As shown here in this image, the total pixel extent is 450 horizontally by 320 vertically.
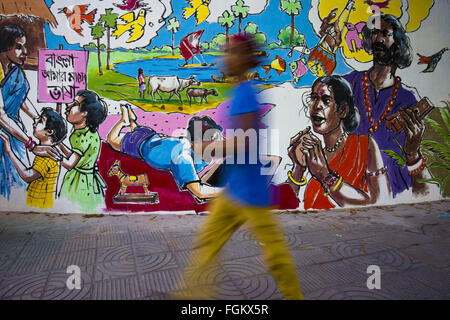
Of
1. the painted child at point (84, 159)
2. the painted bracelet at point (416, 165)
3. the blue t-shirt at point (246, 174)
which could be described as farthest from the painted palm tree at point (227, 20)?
the painted bracelet at point (416, 165)

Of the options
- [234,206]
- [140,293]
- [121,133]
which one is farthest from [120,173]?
[234,206]

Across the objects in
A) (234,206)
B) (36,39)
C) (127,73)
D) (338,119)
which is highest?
(36,39)

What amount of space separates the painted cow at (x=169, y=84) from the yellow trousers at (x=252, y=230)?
132 inches

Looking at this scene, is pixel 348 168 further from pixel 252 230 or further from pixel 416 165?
pixel 252 230

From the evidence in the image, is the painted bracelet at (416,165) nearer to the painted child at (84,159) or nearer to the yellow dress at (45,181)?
the painted child at (84,159)

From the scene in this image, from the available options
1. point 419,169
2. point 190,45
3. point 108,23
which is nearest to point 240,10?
point 190,45

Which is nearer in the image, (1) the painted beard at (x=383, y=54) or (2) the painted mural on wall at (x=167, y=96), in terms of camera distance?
(2) the painted mural on wall at (x=167, y=96)

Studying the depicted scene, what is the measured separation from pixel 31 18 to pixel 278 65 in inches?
173

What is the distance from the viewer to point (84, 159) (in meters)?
5.29

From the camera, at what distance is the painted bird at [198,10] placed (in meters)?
5.19

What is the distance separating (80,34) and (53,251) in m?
3.63

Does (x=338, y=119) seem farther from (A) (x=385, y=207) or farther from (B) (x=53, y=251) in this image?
(B) (x=53, y=251)

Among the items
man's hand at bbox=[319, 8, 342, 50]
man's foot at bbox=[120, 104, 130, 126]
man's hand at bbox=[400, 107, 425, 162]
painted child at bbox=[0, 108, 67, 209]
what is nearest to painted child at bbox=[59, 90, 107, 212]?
painted child at bbox=[0, 108, 67, 209]

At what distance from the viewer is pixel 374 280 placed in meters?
3.05
